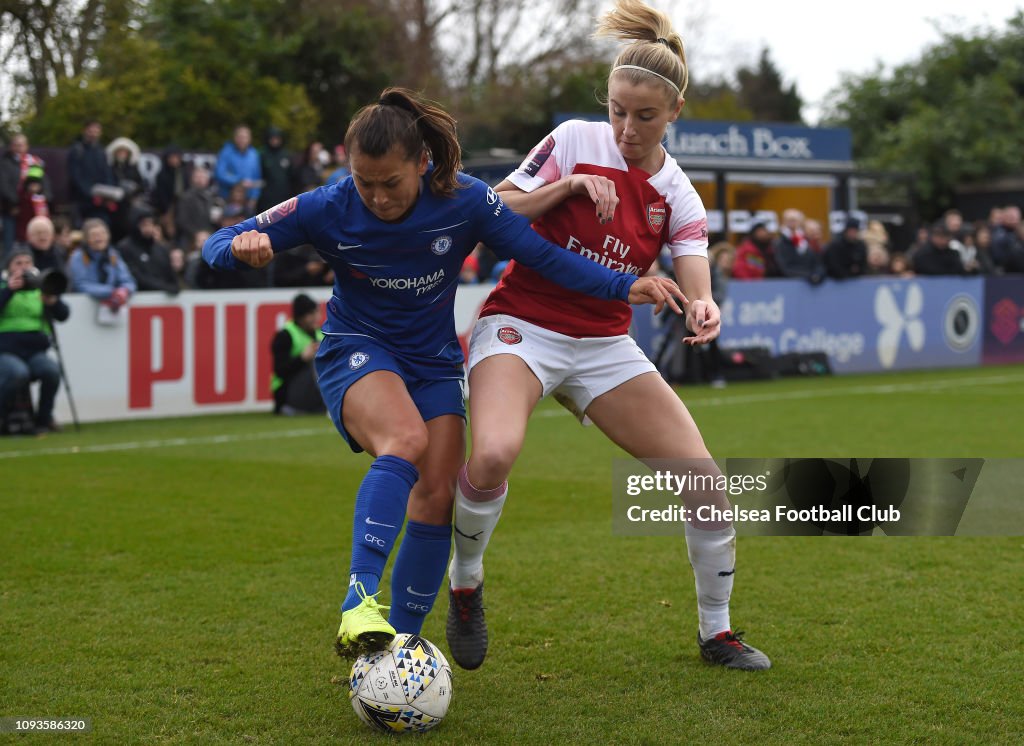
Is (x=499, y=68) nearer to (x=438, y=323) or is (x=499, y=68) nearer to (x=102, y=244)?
(x=102, y=244)

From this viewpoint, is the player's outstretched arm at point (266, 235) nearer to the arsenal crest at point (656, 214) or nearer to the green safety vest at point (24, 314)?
the arsenal crest at point (656, 214)

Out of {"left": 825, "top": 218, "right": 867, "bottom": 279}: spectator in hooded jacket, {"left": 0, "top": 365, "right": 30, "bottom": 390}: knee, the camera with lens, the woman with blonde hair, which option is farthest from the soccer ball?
{"left": 825, "top": 218, "right": 867, "bottom": 279}: spectator in hooded jacket

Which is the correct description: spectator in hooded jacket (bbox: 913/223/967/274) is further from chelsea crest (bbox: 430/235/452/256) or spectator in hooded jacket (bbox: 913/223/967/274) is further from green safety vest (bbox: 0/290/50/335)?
chelsea crest (bbox: 430/235/452/256)

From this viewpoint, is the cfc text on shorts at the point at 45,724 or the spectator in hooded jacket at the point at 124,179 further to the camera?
the spectator in hooded jacket at the point at 124,179

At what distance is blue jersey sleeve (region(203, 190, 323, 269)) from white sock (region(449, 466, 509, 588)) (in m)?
0.99

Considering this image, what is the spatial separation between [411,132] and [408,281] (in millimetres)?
550

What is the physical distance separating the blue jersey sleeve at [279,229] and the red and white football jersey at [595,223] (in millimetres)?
833

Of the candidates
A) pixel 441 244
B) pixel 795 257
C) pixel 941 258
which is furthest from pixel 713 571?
pixel 941 258

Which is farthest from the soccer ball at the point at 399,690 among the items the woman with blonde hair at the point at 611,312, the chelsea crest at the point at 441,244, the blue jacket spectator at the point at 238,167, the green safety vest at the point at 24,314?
the blue jacket spectator at the point at 238,167

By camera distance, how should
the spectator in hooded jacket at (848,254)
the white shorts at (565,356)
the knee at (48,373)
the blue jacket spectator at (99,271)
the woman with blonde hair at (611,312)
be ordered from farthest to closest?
the spectator in hooded jacket at (848,254) → the blue jacket spectator at (99,271) → the knee at (48,373) → the white shorts at (565,356) → the woman with blonde hair at (611,312)

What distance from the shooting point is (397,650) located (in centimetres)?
410

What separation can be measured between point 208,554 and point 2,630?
1.58 metres

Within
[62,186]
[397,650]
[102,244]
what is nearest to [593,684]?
[397,650]

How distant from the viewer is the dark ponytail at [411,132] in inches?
161
